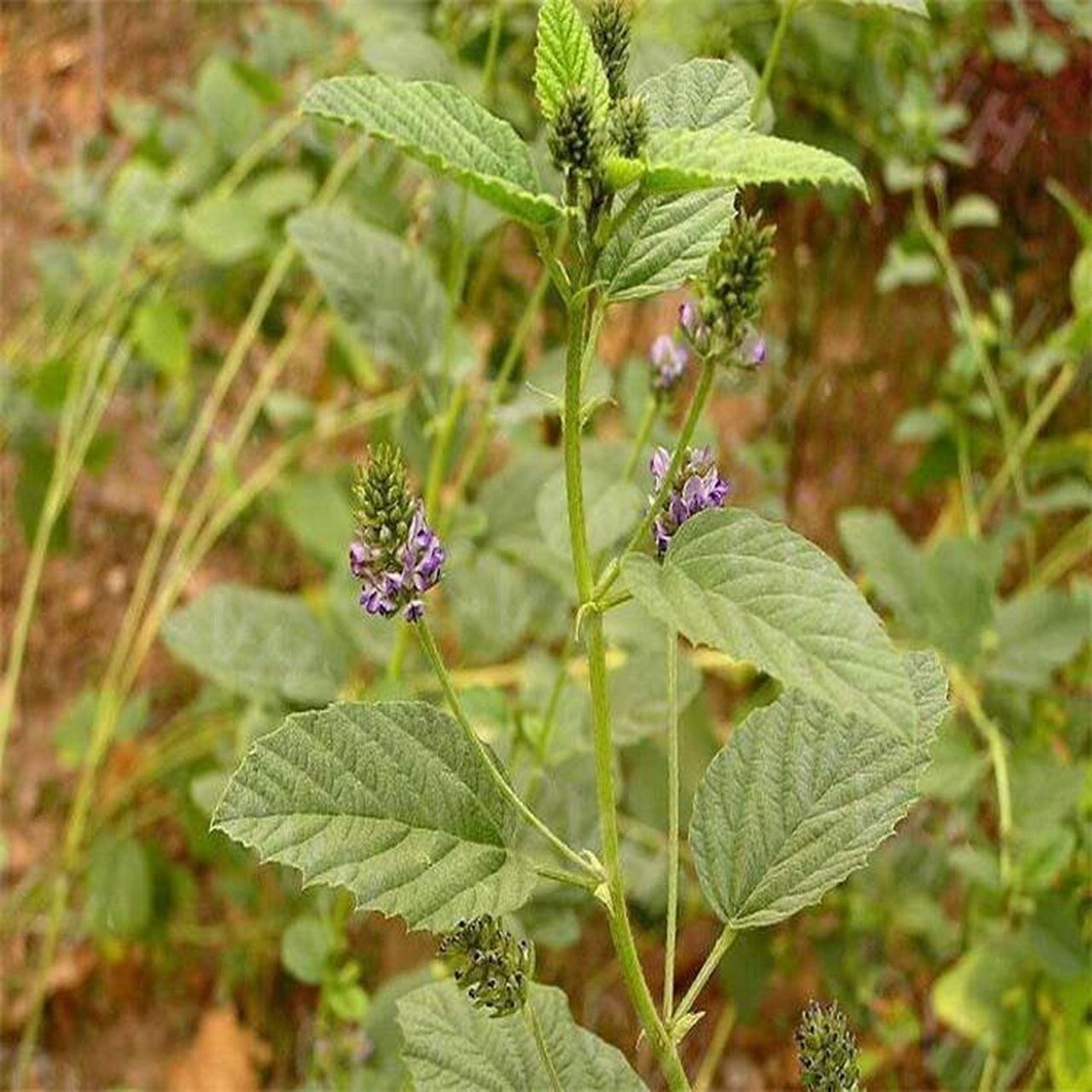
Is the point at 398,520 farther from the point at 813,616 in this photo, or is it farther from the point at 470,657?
the point at 470,657

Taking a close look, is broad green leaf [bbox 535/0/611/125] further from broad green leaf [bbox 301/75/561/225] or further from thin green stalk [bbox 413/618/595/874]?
thin green stalk [bbox 413/618/595/874]

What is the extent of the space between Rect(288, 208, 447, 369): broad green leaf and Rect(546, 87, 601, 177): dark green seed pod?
62 centimetres

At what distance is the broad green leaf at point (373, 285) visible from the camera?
1067mm

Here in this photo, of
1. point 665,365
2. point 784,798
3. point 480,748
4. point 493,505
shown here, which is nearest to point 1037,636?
point 493,505

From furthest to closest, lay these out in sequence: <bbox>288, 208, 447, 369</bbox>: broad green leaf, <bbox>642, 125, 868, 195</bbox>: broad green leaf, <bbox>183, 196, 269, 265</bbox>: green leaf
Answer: <bbox>183, 196, 269, 265</bbox>: green leaf → <bbox>288, 208, 447, 369</bbox>: broad green leaf → <bbox>642, 125, 868, 195</bbox>: broad green leaf

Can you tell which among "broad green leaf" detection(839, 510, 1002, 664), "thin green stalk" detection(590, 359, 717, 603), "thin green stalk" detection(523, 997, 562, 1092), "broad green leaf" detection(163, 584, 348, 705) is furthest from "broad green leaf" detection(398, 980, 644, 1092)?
"broad green leaf" detection(839, 510, 1002, 664)

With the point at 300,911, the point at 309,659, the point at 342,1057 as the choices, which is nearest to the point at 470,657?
the point at 309,659

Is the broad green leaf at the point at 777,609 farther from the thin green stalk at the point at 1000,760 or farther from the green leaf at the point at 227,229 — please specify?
the green leaf at the point at 227,229

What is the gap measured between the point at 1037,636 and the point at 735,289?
0.80 meters

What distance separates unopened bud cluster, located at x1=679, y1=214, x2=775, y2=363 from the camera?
516mm

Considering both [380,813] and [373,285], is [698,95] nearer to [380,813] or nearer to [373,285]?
[380,813]

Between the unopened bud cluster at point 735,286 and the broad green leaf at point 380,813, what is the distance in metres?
0.16

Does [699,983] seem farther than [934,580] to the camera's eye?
No

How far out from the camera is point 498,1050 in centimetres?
61
